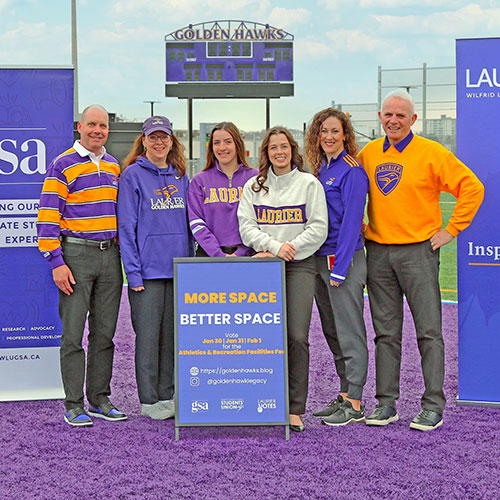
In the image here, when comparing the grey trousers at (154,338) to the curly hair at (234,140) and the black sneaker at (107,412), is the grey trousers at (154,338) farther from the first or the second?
the curly hair at (234,140)

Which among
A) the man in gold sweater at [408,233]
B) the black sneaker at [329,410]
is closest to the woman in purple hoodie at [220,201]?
the man in gold sweater at [408,233]

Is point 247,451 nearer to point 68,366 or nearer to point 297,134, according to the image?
point 68,366

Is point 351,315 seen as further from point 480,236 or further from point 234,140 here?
point 234,140

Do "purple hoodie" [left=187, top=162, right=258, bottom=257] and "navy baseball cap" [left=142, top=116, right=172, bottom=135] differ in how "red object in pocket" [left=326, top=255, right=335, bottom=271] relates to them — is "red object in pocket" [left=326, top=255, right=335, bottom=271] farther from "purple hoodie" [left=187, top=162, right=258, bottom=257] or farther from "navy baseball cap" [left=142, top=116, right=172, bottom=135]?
"navy baseball cap" [left=142, top=116, right=172, bottom=135]

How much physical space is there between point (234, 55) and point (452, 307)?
28453 mm

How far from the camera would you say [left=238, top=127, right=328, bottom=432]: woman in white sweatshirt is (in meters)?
4.99

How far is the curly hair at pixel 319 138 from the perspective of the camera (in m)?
5.22

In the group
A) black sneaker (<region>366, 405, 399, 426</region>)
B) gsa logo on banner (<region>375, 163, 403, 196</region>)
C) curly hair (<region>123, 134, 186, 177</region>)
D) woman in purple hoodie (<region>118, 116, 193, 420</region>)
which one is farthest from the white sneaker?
gsa logo on banner (<region>375, 163, 403, 196</region>)

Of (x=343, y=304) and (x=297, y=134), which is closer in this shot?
(x=343, y=304)

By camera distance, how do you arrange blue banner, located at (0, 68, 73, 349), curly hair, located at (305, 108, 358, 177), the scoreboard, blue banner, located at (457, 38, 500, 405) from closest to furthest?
1. curly hair, located at (305, 108, 358, 177)
2. blue banner, located at (457, 38, 500, 405)
3. blue banner, located at (0, 68, 73, 349)
4. the scoreboard

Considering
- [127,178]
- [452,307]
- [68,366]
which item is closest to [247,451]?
[68,366]

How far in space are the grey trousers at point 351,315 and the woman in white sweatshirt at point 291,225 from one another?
0.53ft

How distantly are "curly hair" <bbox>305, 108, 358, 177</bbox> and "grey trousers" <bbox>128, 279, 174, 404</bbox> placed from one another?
4.22ft

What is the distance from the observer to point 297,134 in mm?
30188
